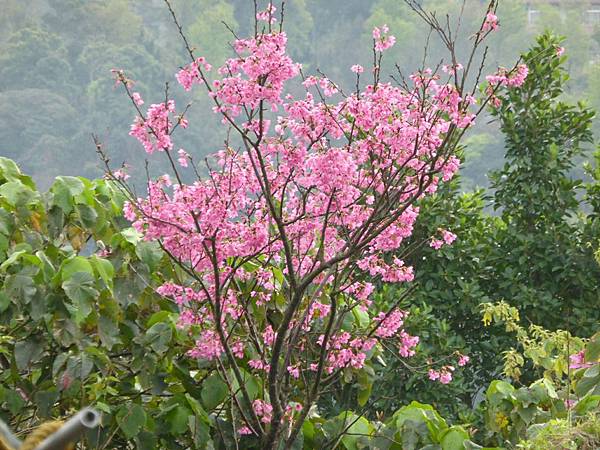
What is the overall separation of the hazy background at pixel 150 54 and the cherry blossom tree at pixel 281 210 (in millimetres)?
39138

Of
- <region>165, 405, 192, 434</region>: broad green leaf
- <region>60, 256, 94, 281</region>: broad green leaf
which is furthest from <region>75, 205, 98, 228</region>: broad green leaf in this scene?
<region>165, 405, 192, 434</region>: broad green leaf

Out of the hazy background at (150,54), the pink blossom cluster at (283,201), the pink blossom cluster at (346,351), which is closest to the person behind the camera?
the pink blossom cluster at (283,201)

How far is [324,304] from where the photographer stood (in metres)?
3.44

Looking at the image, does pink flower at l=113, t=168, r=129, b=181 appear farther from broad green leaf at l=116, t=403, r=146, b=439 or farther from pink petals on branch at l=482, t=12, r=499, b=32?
pink petals on branch at l=482, t=12, r=499, b=32

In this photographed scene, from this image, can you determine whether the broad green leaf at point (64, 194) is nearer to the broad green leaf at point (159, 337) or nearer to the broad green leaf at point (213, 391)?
the broad green leaf at point (159, 337)

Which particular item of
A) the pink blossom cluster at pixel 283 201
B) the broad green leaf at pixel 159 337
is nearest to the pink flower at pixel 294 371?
the pink blossom cluster at pixel 283 201

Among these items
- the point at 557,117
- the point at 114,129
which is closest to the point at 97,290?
the point at 557,117

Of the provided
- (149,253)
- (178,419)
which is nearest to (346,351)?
(178,419)

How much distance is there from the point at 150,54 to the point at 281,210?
164 ft

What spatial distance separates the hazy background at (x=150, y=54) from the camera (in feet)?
155

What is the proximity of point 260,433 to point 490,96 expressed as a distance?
3.77ft

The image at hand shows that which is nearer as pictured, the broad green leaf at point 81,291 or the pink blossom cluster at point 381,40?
the broad green leaf at point 81,291

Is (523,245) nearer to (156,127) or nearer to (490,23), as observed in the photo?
(490,23)

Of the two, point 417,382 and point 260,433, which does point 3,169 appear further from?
point 417,382
